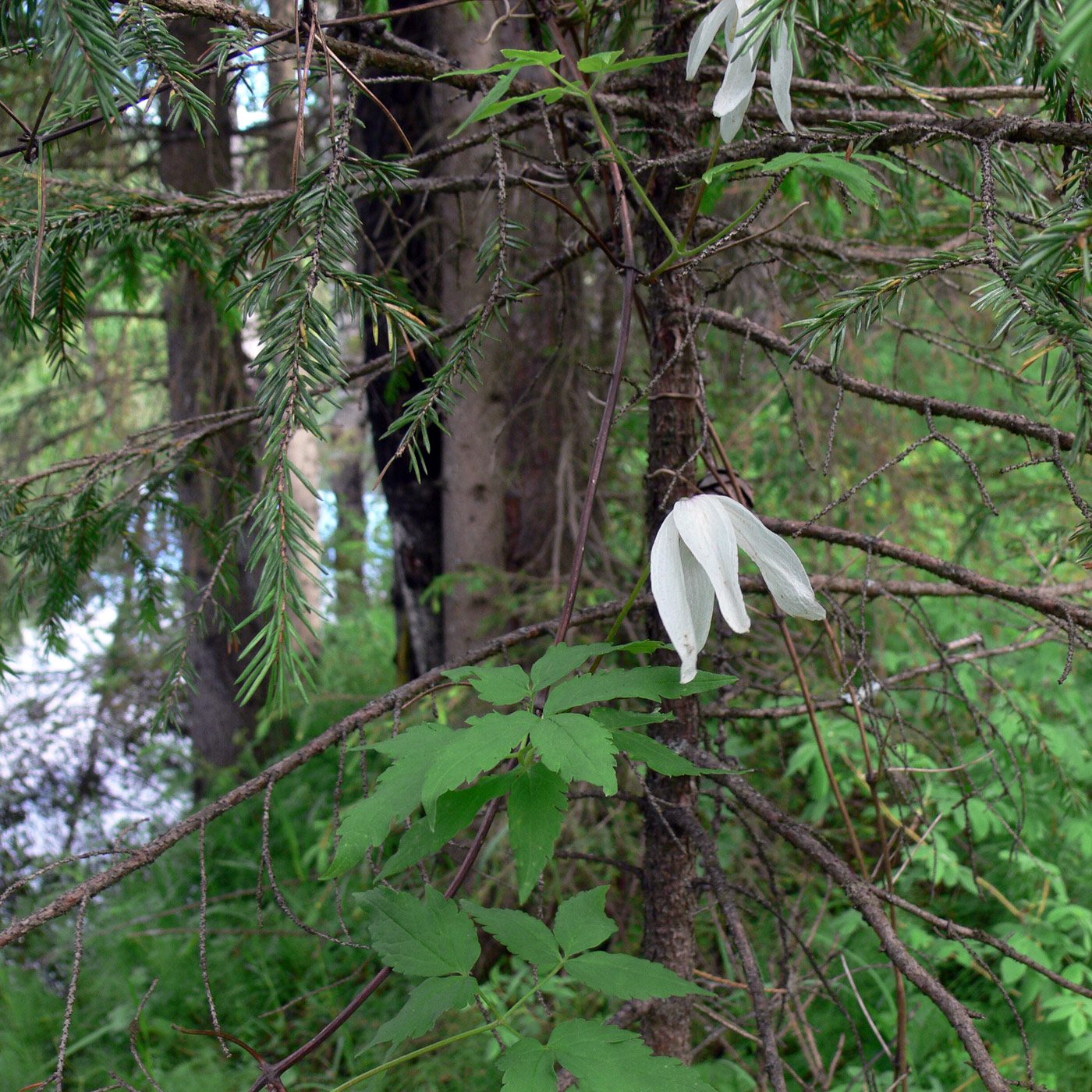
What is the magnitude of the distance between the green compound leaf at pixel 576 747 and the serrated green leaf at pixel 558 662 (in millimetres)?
50

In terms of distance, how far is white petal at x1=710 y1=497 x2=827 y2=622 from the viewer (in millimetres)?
708

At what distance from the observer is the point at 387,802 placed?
2.24ft

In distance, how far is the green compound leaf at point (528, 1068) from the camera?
0.65m

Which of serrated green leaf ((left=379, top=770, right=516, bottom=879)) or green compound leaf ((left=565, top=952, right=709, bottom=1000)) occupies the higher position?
serrated green leaf ((left=379, top=770, right=516, bottom=879))

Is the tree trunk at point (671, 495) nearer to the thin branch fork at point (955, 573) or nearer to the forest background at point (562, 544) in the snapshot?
the forest background at point (562, 544)

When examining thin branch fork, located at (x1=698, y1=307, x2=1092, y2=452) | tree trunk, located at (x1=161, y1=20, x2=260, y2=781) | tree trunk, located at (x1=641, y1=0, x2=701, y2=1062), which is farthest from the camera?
tree trunk, located at (x1=161, y1=20, x2=260, y2=781)

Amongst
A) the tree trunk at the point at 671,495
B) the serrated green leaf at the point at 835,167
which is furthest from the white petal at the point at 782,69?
the tree trunk at the point at 671,495

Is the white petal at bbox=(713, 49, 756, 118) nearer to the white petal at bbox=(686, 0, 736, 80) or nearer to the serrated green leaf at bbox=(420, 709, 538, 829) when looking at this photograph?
the white petal at bbox=(686, 0, 736, 80)

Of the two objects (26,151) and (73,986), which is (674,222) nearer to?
(26,151)

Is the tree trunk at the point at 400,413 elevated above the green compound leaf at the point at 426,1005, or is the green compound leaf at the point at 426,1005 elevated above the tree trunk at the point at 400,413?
the tree trunk at the point at 400,413

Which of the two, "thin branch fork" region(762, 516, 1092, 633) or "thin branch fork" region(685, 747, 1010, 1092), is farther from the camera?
"thin branch fork" region(762, 516, 1092, 633)

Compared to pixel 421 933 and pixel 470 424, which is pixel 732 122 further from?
pixel 470 424

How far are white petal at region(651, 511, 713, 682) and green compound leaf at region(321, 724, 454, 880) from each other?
0.23m

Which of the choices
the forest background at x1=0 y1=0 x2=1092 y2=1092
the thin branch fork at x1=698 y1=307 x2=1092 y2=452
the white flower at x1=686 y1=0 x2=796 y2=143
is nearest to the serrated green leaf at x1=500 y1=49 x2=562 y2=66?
the forest background at x1=0 y1=0 x2=1092 y2=1092
